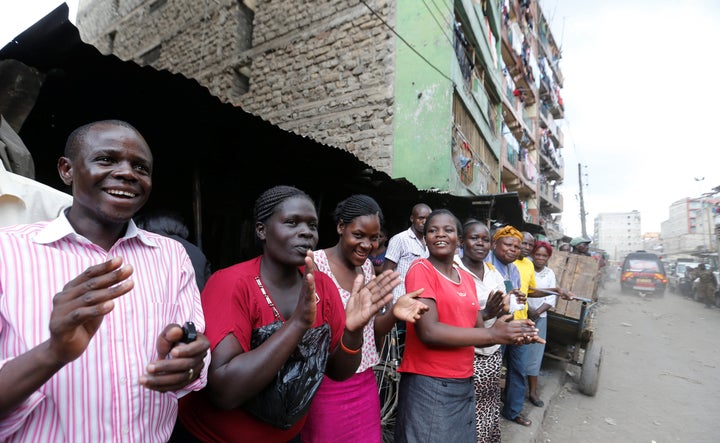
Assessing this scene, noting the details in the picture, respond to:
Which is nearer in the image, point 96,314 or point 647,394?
point 96,314

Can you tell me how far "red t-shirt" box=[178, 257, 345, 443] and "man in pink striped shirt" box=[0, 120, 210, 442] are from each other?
0.07m

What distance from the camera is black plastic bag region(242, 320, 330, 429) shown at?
4.24 ft

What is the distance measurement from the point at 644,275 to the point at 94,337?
21703 mm

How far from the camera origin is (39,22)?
174 centimetres

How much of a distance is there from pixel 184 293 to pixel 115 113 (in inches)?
88.8

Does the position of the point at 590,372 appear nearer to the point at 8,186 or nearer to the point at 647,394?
the point at 647,394

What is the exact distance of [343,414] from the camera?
1891mm

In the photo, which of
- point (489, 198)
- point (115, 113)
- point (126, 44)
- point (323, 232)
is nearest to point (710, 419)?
point (489, 198)

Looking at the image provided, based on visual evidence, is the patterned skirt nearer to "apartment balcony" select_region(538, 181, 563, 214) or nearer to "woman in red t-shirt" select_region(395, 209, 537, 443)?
"woman in red t-shirt" select_region(395, 209, 537, 443)

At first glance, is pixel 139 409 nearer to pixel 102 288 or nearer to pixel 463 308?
pixel 102 288

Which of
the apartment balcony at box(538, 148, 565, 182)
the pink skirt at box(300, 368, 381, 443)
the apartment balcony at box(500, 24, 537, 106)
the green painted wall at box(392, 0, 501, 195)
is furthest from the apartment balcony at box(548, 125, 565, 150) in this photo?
the pink skirt at box(300, 368, 381, 443)

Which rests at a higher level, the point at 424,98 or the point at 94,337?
the point at 424,98

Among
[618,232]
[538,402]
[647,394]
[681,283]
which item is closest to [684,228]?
[618,232]

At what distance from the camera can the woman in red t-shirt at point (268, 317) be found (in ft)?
3.89
